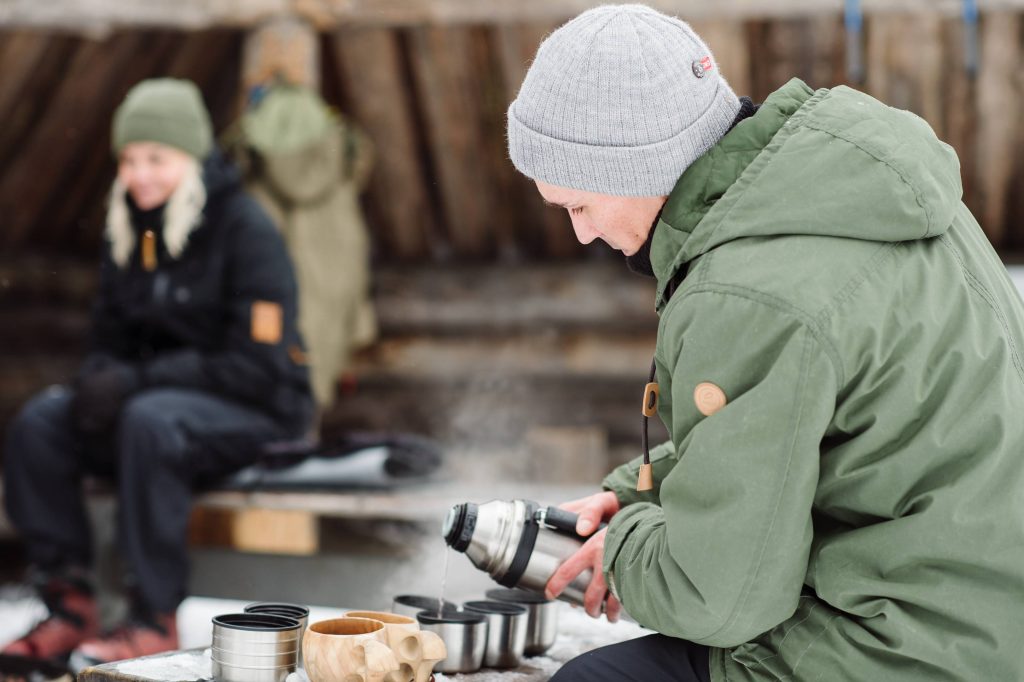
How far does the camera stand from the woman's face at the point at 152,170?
13.5ft

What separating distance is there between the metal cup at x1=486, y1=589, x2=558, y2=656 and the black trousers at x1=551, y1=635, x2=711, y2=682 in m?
0.45

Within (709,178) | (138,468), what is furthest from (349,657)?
(138,468)

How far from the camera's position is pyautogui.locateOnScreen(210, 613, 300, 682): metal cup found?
212 cm

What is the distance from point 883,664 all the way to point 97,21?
4.51 metres

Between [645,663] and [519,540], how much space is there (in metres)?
0.37

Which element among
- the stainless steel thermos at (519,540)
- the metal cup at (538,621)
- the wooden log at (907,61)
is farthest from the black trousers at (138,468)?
the wooden log at (907,61)

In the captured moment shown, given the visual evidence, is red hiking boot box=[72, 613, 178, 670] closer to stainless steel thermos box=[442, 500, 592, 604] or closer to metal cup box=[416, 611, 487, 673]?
metal cup box=[416, 611, 487, 673]

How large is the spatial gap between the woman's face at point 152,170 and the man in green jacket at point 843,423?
8.94 feet

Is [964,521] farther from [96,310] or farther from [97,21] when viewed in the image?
[97,21]

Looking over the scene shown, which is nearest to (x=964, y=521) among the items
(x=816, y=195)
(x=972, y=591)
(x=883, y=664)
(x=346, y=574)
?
→ (x=972, y=591)

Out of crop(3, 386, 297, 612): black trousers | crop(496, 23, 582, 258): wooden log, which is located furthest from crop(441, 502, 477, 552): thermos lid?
Result: crop(496, 23, 582, 258): wooden log

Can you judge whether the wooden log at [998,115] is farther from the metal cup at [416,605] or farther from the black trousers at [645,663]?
the black trousers at [645,663]

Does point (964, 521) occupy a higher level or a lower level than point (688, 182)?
lower

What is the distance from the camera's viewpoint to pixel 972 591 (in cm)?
164
